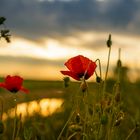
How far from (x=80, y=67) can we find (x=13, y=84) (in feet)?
1.57

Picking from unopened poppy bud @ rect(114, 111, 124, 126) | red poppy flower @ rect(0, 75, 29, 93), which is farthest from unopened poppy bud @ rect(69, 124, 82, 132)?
red poppy flower @ rect(0, 75, 29, 93)

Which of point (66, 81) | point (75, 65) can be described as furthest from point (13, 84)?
point (75, 65)

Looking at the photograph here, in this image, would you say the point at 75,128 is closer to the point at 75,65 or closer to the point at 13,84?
the point at 75,65

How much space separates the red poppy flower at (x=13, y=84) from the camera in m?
3.36

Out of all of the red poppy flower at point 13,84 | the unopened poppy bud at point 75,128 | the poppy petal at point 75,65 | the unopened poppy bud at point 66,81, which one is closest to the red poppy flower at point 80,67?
the poppy petal at point 75,65

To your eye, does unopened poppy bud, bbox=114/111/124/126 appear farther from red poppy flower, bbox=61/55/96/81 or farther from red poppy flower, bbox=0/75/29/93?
red poppy flower, bbox=0/75/29/93

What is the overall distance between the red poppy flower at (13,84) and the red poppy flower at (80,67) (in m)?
0.37

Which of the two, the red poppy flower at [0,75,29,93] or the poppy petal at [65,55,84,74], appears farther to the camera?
the red poppy flower at [0,75,29,93]

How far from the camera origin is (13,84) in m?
3.38

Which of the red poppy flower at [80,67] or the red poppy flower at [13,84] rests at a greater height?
the red poppy flower at [80,67]

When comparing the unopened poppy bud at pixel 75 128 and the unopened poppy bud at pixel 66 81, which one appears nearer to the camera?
the unopened poppy bud at pixel 75 128

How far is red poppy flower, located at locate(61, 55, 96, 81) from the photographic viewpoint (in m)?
3.09

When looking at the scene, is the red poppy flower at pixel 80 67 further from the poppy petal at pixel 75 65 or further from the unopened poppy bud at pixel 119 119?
the unopened poppy bud at pixel 119 119

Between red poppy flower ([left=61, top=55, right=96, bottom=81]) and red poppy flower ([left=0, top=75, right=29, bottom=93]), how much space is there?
1.20 feet
